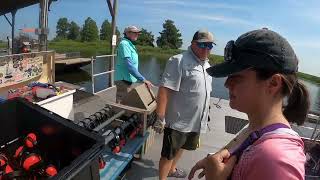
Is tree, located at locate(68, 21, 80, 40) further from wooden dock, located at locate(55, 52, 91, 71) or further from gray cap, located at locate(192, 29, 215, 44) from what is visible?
gray cap, located at locate(192, 29, 215, 44)

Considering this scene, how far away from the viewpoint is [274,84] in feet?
3.52

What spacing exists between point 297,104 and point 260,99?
0.72 feet

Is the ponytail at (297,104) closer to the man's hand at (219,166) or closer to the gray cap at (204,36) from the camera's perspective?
the man's hand at (219,166)

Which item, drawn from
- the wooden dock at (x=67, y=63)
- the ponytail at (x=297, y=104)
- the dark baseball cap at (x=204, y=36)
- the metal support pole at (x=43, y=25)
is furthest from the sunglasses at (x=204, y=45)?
the wooden dock at (x=67, y=63)

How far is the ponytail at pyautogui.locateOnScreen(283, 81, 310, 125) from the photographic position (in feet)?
3.94

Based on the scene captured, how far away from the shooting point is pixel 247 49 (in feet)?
3.56

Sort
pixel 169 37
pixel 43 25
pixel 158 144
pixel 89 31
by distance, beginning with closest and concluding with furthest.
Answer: pixel 158 144 < pixel 43 25 < pixel 169 37 < pixel 89 31

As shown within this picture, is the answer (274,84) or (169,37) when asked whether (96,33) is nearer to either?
(169,37)

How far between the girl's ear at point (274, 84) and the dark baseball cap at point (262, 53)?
21 millimetres

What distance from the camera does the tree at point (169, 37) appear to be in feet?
296

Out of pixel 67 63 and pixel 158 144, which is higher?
pixel 158 144

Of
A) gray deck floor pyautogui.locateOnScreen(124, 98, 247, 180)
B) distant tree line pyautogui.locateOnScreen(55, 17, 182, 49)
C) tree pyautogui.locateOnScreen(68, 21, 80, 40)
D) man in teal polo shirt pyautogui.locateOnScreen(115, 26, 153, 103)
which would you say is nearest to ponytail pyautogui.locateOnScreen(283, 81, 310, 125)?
gray deck floor pyautogui.locateOnScreen(124, 98, 247, 180)

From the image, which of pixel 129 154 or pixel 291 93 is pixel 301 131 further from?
pixel 291 93

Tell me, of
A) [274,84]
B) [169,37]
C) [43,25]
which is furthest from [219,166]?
[169,37]
